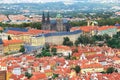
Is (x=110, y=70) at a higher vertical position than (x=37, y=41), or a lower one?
higher

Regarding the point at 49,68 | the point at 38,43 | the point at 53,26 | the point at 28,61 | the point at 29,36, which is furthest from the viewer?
the point at 53,26

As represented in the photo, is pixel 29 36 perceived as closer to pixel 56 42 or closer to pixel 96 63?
pixel 56 42

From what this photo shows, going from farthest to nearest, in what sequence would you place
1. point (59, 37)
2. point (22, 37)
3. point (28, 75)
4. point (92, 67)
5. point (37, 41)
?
point (22, 37) → point (59, 37) → point (37, 41) → point (92, 67) → point (28, 75)

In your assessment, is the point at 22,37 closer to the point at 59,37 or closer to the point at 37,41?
the point at 59,37

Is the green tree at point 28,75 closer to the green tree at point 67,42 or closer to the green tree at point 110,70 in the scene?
the green tree at point 110,70

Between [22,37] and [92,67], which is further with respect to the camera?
[22,37]

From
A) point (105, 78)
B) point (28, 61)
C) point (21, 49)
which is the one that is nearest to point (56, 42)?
point (21, 49)

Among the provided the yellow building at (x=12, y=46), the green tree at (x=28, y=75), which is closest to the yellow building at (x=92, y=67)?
the green tree at (x=28, y=75)

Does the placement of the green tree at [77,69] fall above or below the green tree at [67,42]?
above

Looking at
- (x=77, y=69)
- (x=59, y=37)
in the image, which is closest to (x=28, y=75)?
(x=77, y=69)

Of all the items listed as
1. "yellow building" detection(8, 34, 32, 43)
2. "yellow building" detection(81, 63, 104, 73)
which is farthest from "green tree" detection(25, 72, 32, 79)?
"yellow building" detection(8, 34, 32, 43)

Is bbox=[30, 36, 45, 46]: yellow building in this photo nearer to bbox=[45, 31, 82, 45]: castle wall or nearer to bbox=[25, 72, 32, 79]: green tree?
bbox=[45, 31, 82, 45]: castle wall
